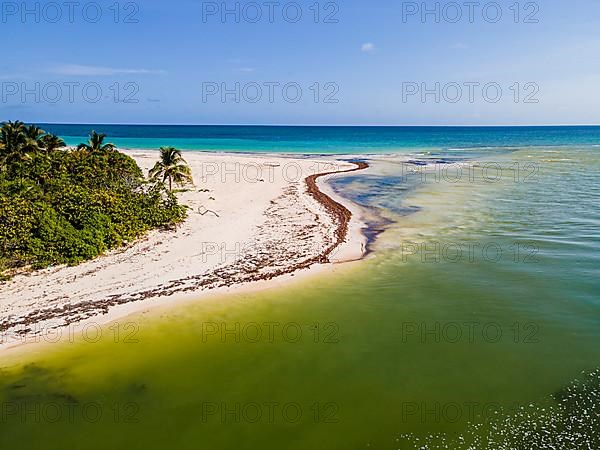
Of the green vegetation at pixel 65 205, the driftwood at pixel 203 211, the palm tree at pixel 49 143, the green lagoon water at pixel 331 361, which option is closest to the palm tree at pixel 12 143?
the green vegetation at pixel 65 205

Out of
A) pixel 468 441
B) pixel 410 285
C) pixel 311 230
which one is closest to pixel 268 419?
pixel 468 441

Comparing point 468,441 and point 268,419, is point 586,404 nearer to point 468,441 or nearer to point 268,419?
point 468,441

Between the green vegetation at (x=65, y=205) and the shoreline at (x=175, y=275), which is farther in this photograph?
the green vegetation at (x=65, y=205)

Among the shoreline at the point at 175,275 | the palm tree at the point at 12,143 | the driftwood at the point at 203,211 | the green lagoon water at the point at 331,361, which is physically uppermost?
the palm tree at the point at 12,143

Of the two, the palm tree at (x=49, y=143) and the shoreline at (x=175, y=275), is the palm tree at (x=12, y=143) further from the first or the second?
the shoreline at (x=175, y=275)

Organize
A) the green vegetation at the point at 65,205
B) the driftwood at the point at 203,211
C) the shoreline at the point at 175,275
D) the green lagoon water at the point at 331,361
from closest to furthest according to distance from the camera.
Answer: the green lagoon water at the point at 331,361
the shoreline at the point at 175,275
the green vegetation at the point at 65,205
the driftwood at the point at 203,211

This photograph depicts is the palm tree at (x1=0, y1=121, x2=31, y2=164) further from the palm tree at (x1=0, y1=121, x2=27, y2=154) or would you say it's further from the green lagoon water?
the green lagoon water

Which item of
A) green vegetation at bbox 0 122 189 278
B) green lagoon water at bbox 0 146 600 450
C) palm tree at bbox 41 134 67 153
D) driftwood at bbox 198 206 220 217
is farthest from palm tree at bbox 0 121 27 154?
green lagoon water at bbox 0 146 600 450
